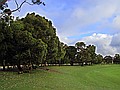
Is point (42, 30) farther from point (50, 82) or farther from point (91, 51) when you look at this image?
point (91, 51)

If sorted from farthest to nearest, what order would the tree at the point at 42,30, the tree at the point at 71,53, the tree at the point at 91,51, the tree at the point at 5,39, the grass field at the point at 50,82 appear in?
the tree at the point at 91,51, the tree at the point at 71,53, the tree at the point at 42,30, the tree at the point at 5,39, the grass field at the point at 50,82

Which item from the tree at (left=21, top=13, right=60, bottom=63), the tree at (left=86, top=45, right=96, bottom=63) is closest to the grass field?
the tree at (left=21, top=13, right=60, bottom=63)

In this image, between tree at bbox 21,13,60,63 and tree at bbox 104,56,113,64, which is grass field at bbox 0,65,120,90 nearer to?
tree at bbox 21,13,60,63

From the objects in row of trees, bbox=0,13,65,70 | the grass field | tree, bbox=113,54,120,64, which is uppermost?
tree, bbox=113,54,120,64

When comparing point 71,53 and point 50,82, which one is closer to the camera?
point 50,82

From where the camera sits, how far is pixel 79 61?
313ft

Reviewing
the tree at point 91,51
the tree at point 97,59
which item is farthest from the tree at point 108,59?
the tree at point 91,51

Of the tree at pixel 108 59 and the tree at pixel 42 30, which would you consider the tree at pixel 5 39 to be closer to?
the tree at pixel 42 30

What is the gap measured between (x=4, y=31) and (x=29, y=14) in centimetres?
797

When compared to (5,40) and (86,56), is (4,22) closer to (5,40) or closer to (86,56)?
(5,40)

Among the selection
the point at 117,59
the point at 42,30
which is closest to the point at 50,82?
the point at 42,30

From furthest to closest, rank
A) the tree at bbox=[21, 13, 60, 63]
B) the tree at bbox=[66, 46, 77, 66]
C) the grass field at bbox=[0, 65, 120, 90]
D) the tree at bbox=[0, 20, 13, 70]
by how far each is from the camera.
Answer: the tree at bbox=[66, 46, 77, 66], the tree at bbox=[21, 13, 60, 63], the tree at bbox=[0, 20, 13, 70], the grass field at bbox=[0, 65, 120, 90]

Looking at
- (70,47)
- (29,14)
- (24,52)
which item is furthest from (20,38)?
(70,47)

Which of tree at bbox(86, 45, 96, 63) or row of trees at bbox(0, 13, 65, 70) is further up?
tree at bbox(86, 45, 96, 63)
